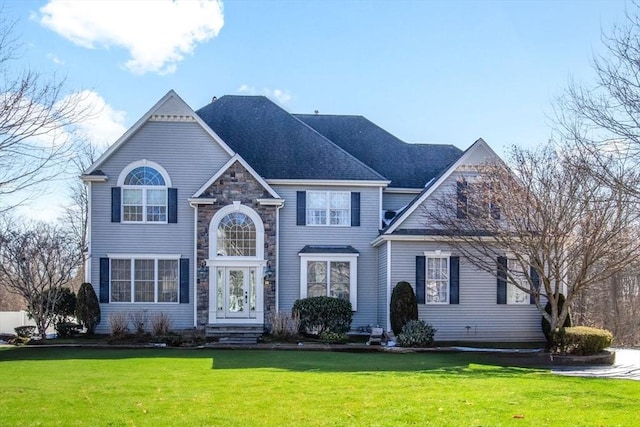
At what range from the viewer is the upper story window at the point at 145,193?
24.9 meters

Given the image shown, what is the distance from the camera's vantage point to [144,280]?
24750 mm

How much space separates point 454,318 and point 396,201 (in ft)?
17.8

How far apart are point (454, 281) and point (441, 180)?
138 inches

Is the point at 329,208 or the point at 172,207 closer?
the point at 172,207

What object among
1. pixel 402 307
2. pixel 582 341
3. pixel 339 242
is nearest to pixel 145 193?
pixel 339 242

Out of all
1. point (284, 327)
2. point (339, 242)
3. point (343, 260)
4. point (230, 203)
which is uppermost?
point (230, 203)

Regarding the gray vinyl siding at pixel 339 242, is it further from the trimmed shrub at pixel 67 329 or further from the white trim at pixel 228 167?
the trimmed shrub at pixel 67 329

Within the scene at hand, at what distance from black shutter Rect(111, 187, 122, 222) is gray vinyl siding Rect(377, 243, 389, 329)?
9410 millimetres

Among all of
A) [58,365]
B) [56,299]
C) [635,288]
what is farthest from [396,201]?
[635,288]

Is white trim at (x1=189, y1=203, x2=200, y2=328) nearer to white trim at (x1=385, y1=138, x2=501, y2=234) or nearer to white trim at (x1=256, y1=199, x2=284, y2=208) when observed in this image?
white trim at (x1=256, y1=199, x2=284, y2=208)

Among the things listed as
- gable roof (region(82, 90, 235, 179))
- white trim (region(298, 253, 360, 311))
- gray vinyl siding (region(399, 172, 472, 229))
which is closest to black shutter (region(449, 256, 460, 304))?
gray vinyl siding (region(399, 172, 472, 229))

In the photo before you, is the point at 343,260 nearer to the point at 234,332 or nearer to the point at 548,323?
the point at 234,332

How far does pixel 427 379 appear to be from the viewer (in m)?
13.6

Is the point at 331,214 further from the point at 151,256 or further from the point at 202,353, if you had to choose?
the point at 202,353
